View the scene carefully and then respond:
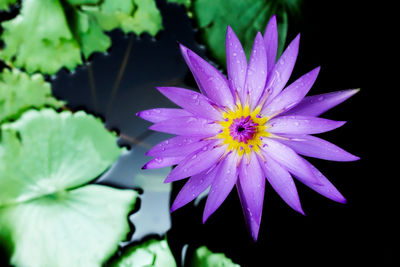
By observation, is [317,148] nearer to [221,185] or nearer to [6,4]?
[221,185]

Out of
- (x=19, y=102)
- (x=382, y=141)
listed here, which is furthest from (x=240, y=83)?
(x=19, y=102)

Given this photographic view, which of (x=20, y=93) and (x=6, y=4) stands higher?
(x=6, y=4)

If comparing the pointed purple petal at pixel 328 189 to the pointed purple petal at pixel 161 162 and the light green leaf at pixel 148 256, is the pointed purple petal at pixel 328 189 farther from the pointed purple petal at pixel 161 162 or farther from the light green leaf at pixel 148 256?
the light green leaf at pixel 148 256

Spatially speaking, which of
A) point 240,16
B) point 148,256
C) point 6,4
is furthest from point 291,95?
point 6,4

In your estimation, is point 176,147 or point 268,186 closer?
point 176,147

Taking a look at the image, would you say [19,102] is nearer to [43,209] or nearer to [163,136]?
[43,209]

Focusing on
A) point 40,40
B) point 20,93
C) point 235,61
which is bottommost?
point 235,61

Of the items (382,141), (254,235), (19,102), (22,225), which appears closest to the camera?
(254,235)
